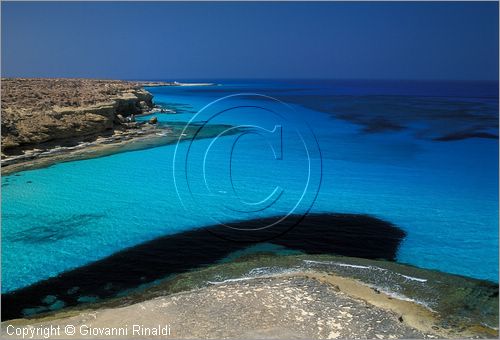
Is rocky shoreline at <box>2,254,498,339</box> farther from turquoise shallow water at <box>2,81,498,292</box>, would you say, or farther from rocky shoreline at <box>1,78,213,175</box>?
rocky shoreline at <box>1,78,213,175</box>

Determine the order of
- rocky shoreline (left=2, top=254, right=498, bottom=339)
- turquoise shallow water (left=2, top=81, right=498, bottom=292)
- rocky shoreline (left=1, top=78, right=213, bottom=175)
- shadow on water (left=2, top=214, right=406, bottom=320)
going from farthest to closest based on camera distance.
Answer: rocky shoreline (left=1, top=78, right=213, bottom=175), turquoise shallow water (left=2, top=81, right=498, bottom=292), shadow on water (left=2, top=214, right=406, bottom=320), rocky shoreline (left=2, top=254, right=498, bottom=339)

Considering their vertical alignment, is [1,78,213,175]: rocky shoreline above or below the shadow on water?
above

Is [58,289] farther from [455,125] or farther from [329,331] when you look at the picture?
[455,125]

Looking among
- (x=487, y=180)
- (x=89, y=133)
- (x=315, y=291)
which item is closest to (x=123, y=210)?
(x=315, y=291)

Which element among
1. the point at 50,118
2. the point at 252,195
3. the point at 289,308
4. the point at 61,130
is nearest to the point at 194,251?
the point at 289,308

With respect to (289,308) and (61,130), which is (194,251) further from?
(61,130)

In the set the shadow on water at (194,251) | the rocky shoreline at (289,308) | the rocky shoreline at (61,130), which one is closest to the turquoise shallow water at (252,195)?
the shadow on water at (194,251)

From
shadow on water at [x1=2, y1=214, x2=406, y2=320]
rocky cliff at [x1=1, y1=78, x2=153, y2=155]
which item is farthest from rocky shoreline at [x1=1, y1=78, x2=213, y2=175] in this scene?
shadow on water at [x1=2, y1=214, x2=406, y2=320]

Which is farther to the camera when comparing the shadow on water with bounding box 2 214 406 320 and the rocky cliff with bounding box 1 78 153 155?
the rocky cliff with bounding box 1 78 153 155
